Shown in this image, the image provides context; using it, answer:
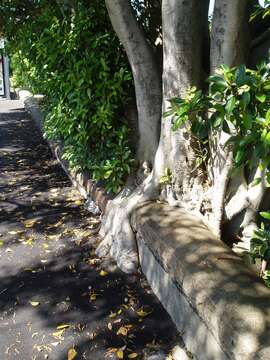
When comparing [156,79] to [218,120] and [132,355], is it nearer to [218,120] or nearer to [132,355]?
[218,120]

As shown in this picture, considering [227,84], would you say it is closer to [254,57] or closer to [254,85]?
[254,85]

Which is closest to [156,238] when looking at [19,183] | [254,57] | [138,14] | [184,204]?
[184,204]

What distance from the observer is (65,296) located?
376cm

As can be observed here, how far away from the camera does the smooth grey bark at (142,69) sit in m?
4.22

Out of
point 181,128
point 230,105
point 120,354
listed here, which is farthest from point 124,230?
point 230,105

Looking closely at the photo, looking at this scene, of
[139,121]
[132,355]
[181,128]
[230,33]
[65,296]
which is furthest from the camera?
[139,121]

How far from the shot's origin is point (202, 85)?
4008 millimetres

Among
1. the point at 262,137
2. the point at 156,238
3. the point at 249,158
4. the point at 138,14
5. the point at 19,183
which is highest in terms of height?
the point at 138,14

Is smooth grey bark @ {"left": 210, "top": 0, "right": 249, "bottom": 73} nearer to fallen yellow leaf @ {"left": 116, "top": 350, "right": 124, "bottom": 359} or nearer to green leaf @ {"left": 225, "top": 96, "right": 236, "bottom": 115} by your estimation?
green leaf @ {"left": 225, "top": 96, "right": 236, "bottom": 115}

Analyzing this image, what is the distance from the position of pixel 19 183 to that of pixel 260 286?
16.2ft

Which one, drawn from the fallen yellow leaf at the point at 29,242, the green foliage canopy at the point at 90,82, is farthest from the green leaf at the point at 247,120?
the fallen yellow leaf at the point at 29,242

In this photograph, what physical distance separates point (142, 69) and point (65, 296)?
218 cm

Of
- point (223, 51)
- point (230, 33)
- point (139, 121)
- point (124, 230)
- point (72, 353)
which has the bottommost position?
point (72, 353)

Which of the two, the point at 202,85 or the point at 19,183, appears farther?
the point at 19,183
